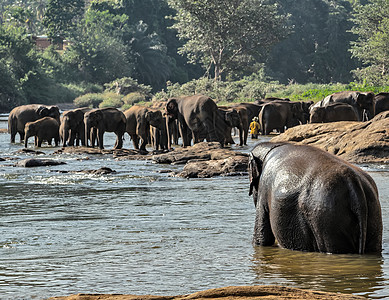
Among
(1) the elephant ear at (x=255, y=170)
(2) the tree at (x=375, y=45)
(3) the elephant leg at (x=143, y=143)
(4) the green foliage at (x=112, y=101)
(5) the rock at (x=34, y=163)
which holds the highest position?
(2) the tree at (x=375, y=45)

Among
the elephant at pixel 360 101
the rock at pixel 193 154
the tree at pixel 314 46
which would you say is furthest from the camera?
the tree at pixel 314 46

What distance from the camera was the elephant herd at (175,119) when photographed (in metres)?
25.5

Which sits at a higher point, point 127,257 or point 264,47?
point 264,47

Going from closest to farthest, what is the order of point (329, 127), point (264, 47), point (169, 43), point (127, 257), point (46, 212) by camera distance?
point (127, 257)
point (46, 212)
point (329, 127)
point (264, 47)
point (169, 43)

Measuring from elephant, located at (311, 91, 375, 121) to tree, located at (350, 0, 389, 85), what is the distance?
1357 inches

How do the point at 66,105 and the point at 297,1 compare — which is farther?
the point at 297,1

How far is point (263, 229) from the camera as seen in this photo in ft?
22.6

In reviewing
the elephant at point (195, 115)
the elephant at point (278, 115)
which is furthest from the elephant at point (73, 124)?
the elephant at point (278, 115)

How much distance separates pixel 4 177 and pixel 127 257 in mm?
10676

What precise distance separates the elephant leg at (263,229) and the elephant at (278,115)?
27462 mm

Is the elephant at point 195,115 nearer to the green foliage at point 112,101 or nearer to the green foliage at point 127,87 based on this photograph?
the green foliage at point 112,101

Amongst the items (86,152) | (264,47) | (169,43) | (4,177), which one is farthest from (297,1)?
(4,177)

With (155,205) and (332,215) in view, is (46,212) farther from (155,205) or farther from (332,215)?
(332,215)

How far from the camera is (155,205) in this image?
11.3 m
